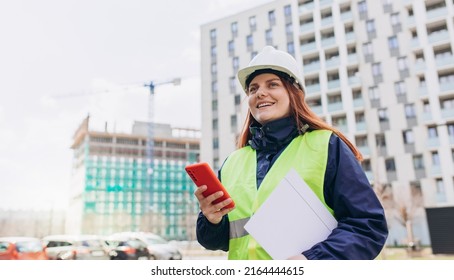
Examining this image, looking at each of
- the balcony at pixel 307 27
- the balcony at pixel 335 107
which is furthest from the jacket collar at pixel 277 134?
the balcony at pixel 307 27

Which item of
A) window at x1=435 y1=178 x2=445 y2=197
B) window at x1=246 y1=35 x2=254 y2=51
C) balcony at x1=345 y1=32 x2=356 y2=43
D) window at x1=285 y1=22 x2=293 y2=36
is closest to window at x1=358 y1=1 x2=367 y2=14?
balcony at x1=345 y1=32 x2=356 y2=43

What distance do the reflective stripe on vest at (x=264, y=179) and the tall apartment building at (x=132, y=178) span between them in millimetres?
30152

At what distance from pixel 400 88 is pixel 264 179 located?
40.9 ft

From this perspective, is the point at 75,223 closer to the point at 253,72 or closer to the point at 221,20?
the point at 221,20

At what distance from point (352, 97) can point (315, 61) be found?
193 cm

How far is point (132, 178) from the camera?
34.0 meters

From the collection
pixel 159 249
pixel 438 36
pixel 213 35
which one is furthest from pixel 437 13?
pixel 159 249

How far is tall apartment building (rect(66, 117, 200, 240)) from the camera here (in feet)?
102

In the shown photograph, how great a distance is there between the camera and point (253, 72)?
0.67 m

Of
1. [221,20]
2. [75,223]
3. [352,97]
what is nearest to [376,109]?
[352,97]

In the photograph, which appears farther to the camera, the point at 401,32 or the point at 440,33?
the point at 401,32

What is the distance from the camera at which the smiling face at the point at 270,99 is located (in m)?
0.64

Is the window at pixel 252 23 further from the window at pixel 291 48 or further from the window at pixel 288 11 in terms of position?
the window at pixel 291 48

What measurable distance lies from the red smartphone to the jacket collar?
166 mm
